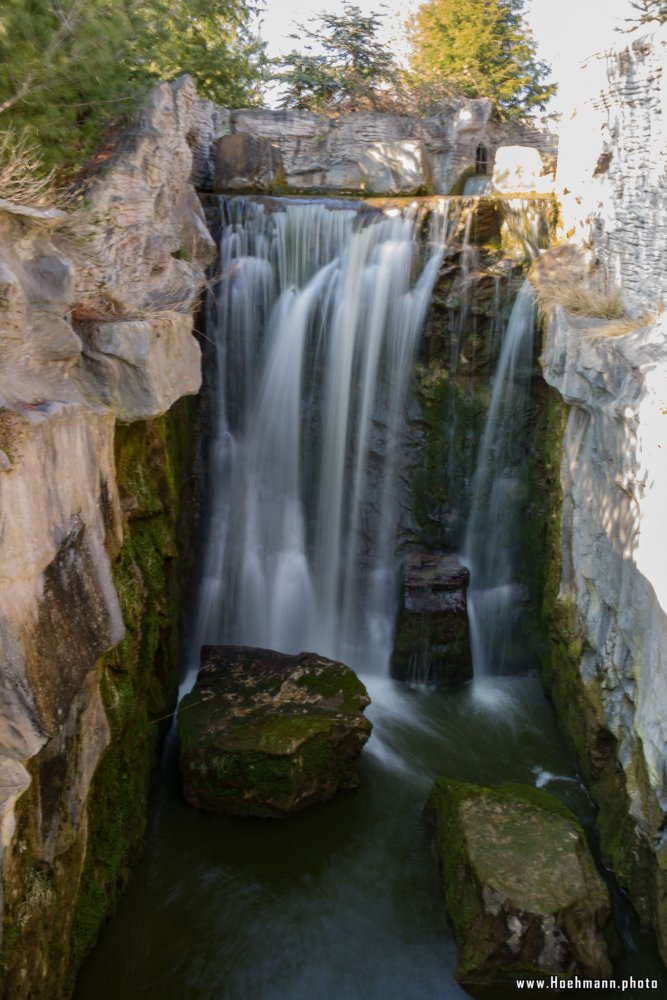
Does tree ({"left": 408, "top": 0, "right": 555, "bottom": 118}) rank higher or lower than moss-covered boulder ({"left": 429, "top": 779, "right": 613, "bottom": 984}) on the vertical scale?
higher

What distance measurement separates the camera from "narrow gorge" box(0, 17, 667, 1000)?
4.39m

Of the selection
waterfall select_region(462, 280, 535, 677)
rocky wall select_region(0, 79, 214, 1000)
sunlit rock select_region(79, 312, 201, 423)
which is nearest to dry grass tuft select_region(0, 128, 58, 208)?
rocky wall select_region(0, 79, 214, 1000)

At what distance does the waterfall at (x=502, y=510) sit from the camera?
8.57m

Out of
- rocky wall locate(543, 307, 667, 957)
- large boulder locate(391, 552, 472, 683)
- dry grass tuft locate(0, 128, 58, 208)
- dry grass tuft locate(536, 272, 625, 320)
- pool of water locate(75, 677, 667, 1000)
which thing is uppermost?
dry grass tuft locate(0, 128, 58, 208)

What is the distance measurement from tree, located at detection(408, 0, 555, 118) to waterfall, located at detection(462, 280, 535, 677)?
10875mm

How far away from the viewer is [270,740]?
6.17m

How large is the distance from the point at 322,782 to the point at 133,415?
131 inches

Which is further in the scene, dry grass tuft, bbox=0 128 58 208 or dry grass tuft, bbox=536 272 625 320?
dry grass tuft, bbox=536 272 625 320

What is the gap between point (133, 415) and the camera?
5621 millimetres

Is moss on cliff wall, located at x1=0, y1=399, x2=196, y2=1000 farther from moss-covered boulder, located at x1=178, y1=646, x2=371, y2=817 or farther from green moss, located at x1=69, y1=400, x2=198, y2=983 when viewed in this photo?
moss-covered boulder, located at x1=178, y1=646, x2=371, y2=817

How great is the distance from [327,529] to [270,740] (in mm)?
3294

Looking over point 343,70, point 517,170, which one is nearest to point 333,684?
point 517,170

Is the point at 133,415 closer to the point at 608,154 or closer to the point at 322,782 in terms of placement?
the point at 322,782

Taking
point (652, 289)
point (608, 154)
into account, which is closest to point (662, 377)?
point (652, 289)
